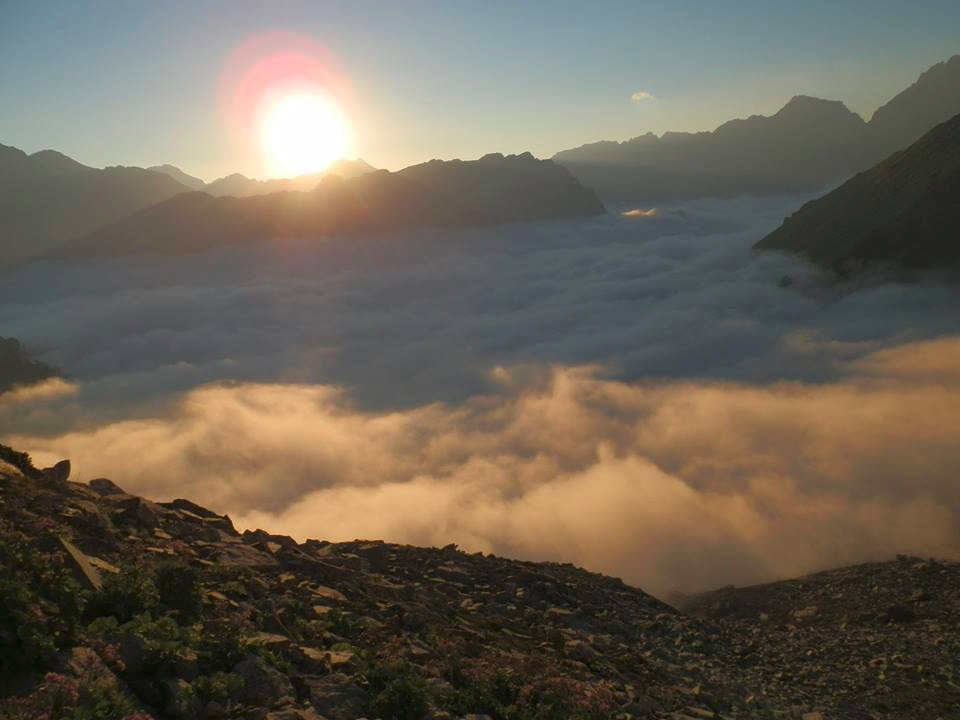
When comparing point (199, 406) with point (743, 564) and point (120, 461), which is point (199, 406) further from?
point (743, 564)

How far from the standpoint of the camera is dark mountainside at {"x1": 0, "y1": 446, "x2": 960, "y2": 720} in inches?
316

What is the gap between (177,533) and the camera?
1578cm

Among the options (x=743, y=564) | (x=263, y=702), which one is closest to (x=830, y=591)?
(x=743, y=564)

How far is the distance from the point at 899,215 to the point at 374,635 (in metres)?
119

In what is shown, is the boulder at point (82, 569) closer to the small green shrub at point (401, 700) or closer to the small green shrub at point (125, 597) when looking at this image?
the small green shrub at point (125, 597)

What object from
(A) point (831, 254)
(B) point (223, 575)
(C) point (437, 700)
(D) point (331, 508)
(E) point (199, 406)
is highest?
(A) point (831, 254)

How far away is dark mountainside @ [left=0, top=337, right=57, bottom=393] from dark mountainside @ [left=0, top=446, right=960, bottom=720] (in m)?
141

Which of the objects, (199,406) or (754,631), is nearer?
(754,631)

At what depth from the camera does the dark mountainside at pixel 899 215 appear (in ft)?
325

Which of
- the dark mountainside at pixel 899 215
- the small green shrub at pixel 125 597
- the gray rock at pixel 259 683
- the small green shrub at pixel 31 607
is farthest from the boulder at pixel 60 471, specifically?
the dark mountainside at pixel 899 215

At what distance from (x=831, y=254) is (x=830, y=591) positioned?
361 feet

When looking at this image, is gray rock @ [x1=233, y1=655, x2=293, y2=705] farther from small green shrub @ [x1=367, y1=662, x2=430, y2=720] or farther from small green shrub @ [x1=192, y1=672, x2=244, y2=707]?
small green shrub @ [x1=367, y1=662, x2=430, y2=720]

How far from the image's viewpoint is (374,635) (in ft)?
40.2

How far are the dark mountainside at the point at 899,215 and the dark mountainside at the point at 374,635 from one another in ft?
310
